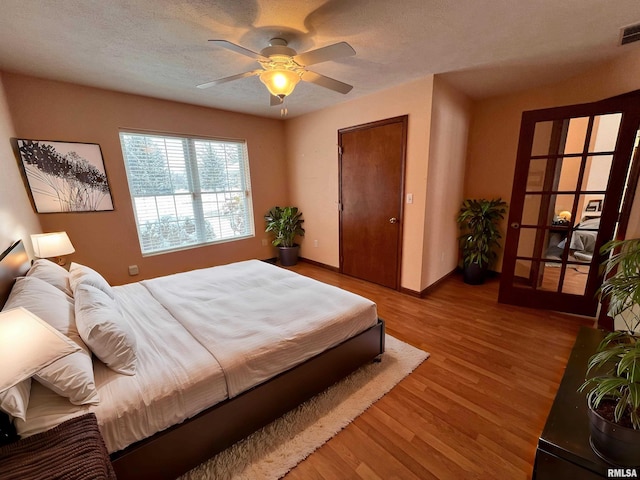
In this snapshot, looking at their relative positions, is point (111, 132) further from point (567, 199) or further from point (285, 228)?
point (567, 199)

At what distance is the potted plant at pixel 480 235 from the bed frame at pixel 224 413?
90.0 inches

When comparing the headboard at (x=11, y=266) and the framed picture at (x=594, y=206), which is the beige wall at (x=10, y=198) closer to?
the headboard at (x=11, y=266)

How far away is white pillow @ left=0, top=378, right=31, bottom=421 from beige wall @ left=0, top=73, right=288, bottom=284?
6.10 ft

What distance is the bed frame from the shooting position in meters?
1.15

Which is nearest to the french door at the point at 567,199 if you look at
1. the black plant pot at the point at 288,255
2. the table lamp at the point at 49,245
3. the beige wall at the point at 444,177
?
the beige wall at the point at 444,177

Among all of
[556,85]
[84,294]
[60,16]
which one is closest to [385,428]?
[84,294]

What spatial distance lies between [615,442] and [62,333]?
2394 mm

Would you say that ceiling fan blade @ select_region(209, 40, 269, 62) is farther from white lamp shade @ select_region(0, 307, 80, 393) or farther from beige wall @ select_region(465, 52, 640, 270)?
beige wall @ select_region(465, 52, 640, 270)

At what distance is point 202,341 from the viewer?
1513mm

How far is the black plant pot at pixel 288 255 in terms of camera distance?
457cm

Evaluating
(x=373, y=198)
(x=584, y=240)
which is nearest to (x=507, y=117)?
(x=584, y=240)

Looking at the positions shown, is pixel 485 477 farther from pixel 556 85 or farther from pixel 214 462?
pixel 556 85

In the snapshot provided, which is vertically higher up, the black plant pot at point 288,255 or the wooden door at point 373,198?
the wooden door at point 373,198

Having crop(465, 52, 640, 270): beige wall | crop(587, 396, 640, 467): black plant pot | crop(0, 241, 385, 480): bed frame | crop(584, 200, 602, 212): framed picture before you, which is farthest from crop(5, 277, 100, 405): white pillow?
crop(465, 52, 640, 270): beige wall
